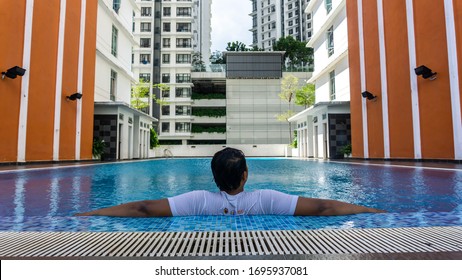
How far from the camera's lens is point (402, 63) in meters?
12.8

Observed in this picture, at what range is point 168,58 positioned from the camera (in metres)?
43.3

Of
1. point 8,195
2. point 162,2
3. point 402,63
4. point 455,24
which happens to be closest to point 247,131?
point 162,2

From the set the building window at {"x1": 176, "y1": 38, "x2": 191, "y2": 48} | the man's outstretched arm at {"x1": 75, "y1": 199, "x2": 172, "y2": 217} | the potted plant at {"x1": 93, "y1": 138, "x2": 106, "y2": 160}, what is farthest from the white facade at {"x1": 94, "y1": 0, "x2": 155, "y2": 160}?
the building window at {"x1": 176, "y1": 38, "x2": 191, "y2": 48}

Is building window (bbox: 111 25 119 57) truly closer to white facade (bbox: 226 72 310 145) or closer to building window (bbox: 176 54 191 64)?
building window (bbox: 176 54 191 64)

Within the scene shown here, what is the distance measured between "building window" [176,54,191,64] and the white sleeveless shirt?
138 ft

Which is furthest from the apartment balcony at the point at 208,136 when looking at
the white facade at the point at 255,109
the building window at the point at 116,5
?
the building window at the point at 116,5

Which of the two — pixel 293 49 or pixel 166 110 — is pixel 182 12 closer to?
pixel 166 110

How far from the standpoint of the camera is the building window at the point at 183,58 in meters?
43.1

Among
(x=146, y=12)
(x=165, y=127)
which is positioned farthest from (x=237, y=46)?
(x=165, y=127)

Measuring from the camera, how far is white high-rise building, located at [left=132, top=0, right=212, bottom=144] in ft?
138

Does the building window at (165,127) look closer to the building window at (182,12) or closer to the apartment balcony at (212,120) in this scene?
the apartment balcony at (212,120)

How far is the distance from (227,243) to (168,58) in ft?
144
